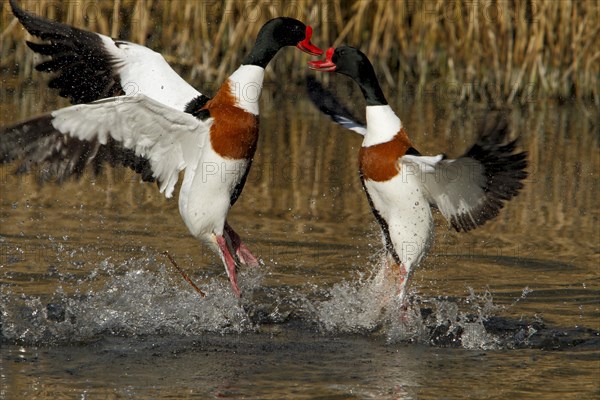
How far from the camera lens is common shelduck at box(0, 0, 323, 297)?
6.50 meters

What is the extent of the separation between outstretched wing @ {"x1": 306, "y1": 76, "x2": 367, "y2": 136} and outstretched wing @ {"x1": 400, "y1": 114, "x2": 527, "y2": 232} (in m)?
1.08

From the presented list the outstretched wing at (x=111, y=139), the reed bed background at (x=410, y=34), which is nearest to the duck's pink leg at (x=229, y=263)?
the outstretched wing at (x=111, y=139)

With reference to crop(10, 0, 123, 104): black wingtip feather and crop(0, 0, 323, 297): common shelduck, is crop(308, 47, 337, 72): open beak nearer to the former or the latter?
crop(0, 0, 323, 297): common shelduck

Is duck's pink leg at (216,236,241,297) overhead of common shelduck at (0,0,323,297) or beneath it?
beneath

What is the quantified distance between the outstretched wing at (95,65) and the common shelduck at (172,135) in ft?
0.04

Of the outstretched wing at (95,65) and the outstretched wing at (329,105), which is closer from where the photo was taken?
the outstretched wing at (95,65)

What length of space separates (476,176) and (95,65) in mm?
2663

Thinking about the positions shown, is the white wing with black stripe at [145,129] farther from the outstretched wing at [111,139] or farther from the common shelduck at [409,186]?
the common shelduck at [409,186]

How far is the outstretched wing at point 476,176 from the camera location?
6.01 meters

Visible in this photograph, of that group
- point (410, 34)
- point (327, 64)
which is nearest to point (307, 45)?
point (327, 64)

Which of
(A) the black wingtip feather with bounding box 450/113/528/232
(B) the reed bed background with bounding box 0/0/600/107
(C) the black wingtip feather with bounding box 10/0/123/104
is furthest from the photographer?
(B) the reed bed background with bounding box 0/0/600/107

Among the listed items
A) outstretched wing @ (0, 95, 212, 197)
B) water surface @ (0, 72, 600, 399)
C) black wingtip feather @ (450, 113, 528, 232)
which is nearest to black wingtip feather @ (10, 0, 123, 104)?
outstretched wing @ (0, 95, 212, 197)

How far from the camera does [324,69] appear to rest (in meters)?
7.10

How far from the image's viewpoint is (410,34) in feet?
42.6
